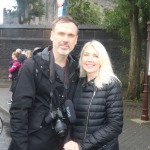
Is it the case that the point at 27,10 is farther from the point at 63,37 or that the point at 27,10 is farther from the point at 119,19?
the point at 63,37

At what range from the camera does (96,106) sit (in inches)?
124

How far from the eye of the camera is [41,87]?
3078 millimetres

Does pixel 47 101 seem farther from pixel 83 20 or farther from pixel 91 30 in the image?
pixel 83 20

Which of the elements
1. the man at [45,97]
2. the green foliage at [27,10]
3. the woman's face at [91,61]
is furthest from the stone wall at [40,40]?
the man at [45,97]

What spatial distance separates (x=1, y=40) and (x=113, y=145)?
2004 cm

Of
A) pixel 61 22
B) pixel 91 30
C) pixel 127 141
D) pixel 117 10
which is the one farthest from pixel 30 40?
pixel 61 22

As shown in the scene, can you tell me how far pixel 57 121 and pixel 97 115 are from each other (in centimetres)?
33

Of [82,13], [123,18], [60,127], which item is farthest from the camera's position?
[82,13]

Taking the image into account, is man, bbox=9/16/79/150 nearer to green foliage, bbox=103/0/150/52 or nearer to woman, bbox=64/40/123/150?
woman, bbox=64/40/123/150

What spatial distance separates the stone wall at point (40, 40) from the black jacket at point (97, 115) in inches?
707

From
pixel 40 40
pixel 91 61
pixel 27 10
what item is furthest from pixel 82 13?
pixel 91 61

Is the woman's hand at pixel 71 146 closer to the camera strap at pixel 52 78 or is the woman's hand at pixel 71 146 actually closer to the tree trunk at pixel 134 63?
the camera strap at pixel 52 78

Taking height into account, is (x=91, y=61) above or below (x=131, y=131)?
above

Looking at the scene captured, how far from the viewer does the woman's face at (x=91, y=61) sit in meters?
3.24
